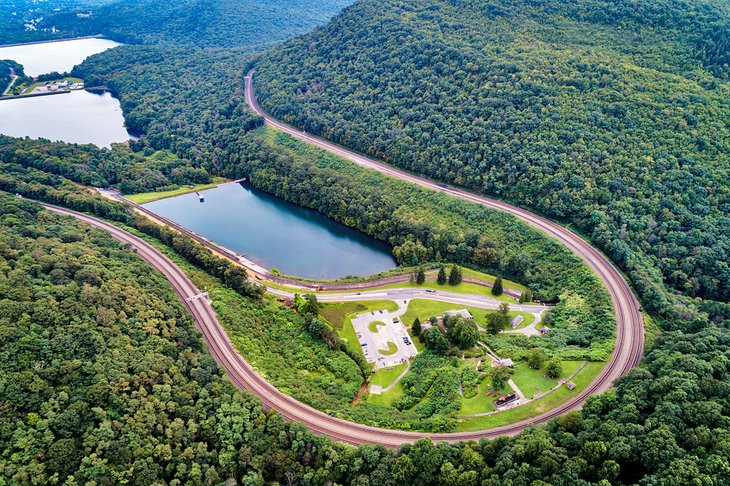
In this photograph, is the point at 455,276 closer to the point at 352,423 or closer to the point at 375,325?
the point at 375,325

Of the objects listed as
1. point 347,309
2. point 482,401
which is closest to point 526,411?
point 482,401

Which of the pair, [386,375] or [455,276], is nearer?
[386,375]

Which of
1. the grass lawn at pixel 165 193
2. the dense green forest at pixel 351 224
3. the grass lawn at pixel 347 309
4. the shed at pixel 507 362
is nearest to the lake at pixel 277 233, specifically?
the grass lawn at pixel 165 193

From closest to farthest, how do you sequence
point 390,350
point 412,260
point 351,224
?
point 390,350 → point 412,260 → point 351,224

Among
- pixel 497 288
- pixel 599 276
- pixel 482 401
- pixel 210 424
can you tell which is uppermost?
pixel 210 424

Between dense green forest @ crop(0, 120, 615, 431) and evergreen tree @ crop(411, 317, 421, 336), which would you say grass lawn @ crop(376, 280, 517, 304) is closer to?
dense green forest @ crop(0, 120, 615, 431)

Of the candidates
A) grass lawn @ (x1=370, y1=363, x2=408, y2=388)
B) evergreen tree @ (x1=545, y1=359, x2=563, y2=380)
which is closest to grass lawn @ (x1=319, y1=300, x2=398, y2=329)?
grass lawn @ (x1=370, y1=363, x2=408, y2=388)

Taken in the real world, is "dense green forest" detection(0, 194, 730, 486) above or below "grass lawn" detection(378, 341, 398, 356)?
above
